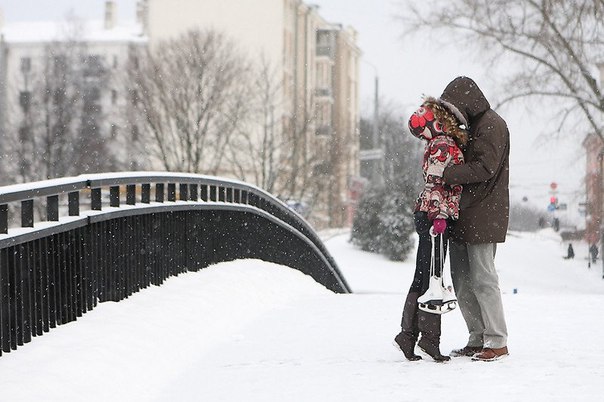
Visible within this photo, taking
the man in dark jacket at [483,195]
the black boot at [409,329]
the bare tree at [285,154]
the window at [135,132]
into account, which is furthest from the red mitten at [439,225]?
the window at [135,132]

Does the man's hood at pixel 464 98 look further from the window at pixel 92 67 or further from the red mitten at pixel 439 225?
the window at pixel 92 67

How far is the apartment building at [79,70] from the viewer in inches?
1971

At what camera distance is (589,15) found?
2533 cm

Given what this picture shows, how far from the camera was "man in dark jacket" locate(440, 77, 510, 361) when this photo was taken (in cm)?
654

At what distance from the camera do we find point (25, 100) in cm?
5278

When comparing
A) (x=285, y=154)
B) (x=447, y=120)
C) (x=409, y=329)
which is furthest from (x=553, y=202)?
(x=447, y=120)

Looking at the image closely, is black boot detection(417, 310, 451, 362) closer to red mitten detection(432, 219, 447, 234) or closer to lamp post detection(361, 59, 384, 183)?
red mitten detection(432, 219, 447, 234)

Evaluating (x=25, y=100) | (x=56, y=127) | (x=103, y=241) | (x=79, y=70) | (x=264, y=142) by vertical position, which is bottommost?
(x=103, y=241)

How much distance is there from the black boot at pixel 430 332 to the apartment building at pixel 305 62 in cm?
3376

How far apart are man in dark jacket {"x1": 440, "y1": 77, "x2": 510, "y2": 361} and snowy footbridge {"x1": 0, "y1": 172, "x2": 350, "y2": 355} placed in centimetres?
234

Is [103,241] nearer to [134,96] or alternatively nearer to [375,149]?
[134,96]

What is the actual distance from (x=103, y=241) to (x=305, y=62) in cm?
5734

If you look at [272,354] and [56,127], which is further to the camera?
[56,127]

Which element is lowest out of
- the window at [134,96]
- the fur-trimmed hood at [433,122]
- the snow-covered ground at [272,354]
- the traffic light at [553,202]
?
the traffic light at [553,202]
